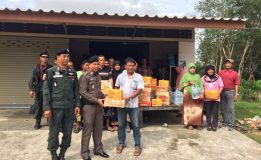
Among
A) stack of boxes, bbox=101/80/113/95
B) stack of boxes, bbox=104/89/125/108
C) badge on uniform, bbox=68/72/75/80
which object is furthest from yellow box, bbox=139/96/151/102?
badge on uniform, bbox=68/72/75/80

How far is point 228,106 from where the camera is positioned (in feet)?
28.7

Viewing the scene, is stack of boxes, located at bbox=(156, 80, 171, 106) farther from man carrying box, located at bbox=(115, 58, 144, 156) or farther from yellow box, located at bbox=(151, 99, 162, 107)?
man carrying box, located at bbox=(115, 58, 144, 156)

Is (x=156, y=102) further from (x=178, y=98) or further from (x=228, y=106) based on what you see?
(x=228, y=106)

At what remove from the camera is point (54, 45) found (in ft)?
35.6

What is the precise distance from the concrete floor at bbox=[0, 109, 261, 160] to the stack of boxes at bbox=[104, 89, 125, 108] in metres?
0.98

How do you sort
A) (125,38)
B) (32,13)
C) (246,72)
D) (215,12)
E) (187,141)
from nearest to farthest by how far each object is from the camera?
1. (187,141)
2. (32,13)
3. (125,38)
4. (215,12)
5. (246,72)

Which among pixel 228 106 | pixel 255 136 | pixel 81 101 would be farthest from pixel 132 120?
pixel 255 136

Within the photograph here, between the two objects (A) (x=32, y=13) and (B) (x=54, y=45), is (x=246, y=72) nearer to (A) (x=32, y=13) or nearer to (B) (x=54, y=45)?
(B) (x=54, y=45)

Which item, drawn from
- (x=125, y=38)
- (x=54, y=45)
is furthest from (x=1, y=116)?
(x=125, y=38)

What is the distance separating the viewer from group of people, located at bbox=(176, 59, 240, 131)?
8141 mm

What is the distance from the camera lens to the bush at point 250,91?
64.0 ft

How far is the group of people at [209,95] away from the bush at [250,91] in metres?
11.4

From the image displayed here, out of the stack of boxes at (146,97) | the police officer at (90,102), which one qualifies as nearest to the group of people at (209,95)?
the stack of boxes at (146,97)

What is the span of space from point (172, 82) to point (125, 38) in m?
2.19
